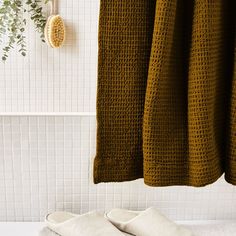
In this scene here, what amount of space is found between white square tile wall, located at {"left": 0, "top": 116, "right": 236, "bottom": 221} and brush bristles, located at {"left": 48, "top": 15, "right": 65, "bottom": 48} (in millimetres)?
Result: 221

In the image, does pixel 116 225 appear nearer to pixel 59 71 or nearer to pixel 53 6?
pixel 59 71

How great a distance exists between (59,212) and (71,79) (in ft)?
1.23

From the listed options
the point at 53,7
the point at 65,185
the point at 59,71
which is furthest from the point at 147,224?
the point at 53,7

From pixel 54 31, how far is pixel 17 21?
101 mm

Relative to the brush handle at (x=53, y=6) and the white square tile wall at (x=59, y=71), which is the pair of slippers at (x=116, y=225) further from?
the brush handle at (x=53, y=6)

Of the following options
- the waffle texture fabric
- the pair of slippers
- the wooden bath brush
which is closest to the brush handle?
the wooden bath brush

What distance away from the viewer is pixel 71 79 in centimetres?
116

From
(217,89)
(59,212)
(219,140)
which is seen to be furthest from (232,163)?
(59,212)

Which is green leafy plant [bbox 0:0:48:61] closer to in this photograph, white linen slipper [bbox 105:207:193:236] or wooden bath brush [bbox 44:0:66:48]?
wooden bath brush [bbox 44:0:66:48]

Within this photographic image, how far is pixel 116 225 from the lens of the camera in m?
1.16

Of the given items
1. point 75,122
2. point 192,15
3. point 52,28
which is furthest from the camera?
point 75,122

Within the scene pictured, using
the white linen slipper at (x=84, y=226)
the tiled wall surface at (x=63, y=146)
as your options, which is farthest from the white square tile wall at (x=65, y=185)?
the white linen slipper at (x=84, y=226)

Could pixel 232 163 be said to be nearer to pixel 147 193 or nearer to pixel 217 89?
pixel 217 89

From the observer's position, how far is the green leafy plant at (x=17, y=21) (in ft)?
3.52
